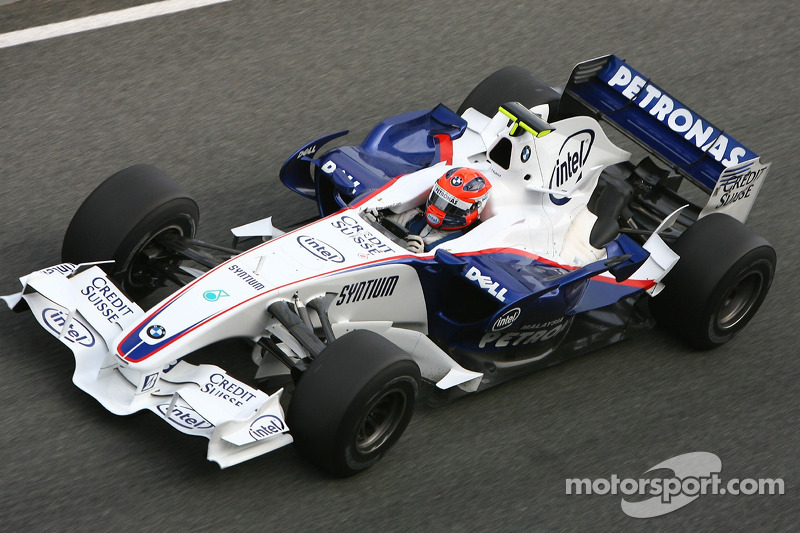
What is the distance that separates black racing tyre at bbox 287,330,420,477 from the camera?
546cm

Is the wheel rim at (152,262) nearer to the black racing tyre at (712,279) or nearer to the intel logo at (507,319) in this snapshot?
the intel logo at (507,319)

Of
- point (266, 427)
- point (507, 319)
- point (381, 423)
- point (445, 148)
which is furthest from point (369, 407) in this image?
point (445, 148)

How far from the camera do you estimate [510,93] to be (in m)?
8.37

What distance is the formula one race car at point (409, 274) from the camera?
5.63 meters

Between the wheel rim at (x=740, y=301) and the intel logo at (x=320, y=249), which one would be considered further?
the wheel rim at (x=740, y=301)

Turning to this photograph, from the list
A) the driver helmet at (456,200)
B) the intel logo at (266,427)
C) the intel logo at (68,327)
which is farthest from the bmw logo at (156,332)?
the driver helmet at (456,200)

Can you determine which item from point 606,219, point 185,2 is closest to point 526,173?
point 606,219

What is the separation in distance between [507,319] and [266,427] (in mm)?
1664

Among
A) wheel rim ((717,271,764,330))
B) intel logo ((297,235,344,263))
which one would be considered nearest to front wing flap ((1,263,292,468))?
intel logo ((297,235,344,263))

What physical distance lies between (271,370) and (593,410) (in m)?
2.00

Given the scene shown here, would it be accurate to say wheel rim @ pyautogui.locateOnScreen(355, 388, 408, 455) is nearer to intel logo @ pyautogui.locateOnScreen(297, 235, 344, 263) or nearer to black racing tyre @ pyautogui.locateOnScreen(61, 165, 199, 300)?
intel logo @ pyautogui.locateOnScreen(297, 235, 344, 263)

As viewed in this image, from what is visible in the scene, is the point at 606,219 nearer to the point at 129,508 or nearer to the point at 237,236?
the point at 237,236

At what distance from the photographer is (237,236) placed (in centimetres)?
733

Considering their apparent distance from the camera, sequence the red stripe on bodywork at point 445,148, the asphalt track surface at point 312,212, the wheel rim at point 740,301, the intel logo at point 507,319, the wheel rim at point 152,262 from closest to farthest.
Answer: the asphalt track surface at point 312,212, the intel logo at point 507,319, the wheel rim at point 152,262, the wheel rim at point 740,301, the red stripe on bodywork at point 445,148
